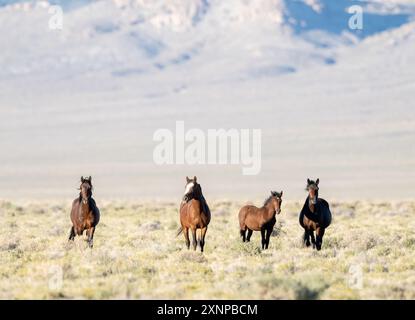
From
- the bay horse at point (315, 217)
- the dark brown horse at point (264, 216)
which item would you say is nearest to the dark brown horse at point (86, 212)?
the dark brown horse at point (264, 216)

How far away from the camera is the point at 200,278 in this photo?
553 inches

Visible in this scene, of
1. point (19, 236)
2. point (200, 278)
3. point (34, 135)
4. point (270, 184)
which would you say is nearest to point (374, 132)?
point (270, 184)

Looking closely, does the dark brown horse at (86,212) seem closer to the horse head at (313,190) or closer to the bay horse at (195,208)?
the bay horse at (195,208)

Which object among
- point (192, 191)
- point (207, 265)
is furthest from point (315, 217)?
point (207, 265)

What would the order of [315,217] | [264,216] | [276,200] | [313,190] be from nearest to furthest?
1. [313,190]
2. [276,200]
3. [315,217]
4. [264,216]

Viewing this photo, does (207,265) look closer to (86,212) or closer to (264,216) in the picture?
(264,216)

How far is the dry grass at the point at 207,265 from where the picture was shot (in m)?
12.5

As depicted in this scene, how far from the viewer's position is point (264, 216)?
17.8 meters

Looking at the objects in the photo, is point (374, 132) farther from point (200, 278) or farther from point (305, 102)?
point (200, 278)

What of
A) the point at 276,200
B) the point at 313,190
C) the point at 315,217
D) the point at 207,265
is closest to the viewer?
the point at 207,265

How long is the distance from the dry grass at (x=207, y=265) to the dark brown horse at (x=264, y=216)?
376mm

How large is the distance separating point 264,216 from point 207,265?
255cm

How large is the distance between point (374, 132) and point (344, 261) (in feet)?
285

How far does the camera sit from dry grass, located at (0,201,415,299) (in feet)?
41.0
